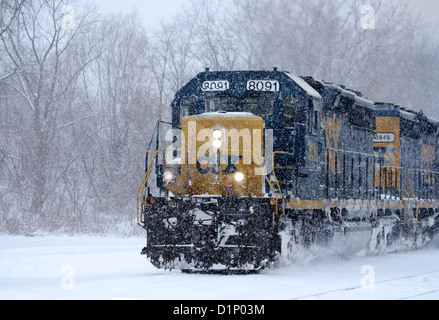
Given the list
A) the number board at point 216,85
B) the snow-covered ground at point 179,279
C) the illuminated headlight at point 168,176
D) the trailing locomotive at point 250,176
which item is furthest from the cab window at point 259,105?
the snow-covered ground at point 179,279

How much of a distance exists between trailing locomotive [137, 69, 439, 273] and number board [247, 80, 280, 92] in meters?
0.02

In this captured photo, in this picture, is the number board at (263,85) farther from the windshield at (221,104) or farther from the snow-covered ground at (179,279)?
the snow-covered ground at (179,279)

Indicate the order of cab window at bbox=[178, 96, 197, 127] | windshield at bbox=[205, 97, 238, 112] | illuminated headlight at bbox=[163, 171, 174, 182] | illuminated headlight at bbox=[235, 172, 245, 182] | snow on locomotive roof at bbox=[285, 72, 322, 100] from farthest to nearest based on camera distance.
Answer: cab window at bbox=[178, 96, 197, 127], windshield at bbox=[205, 97, 238, 112], snow on locomotive roof at bbox=[285, 72, 322, 100], illuminated headlight at bbox=[163, 171, 174, 182], illuminated headlight at bbox=[235, 172, 245, 182]

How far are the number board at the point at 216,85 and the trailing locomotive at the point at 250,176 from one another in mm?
19

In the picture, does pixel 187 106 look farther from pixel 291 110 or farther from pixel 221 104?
pixel 291 110

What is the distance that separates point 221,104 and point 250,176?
5.49ft

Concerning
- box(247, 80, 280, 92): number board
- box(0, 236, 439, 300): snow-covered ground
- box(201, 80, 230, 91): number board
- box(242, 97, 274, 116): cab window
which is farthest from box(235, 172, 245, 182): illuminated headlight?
box(201, 80, 230, 91): number board

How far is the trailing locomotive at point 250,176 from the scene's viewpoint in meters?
11.8

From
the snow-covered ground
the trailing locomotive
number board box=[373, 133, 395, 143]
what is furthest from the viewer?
number board box=[373, 133, 395, 143]

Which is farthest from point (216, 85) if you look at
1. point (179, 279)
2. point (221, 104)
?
point (179, 279)

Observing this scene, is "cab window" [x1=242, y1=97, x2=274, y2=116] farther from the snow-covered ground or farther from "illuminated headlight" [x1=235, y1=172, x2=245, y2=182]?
the snow-covered ground

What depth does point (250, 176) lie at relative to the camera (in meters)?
Answer: 12.3

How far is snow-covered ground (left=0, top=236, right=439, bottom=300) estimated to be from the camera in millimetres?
9242

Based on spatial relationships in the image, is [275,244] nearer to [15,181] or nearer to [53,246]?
[53,246]
